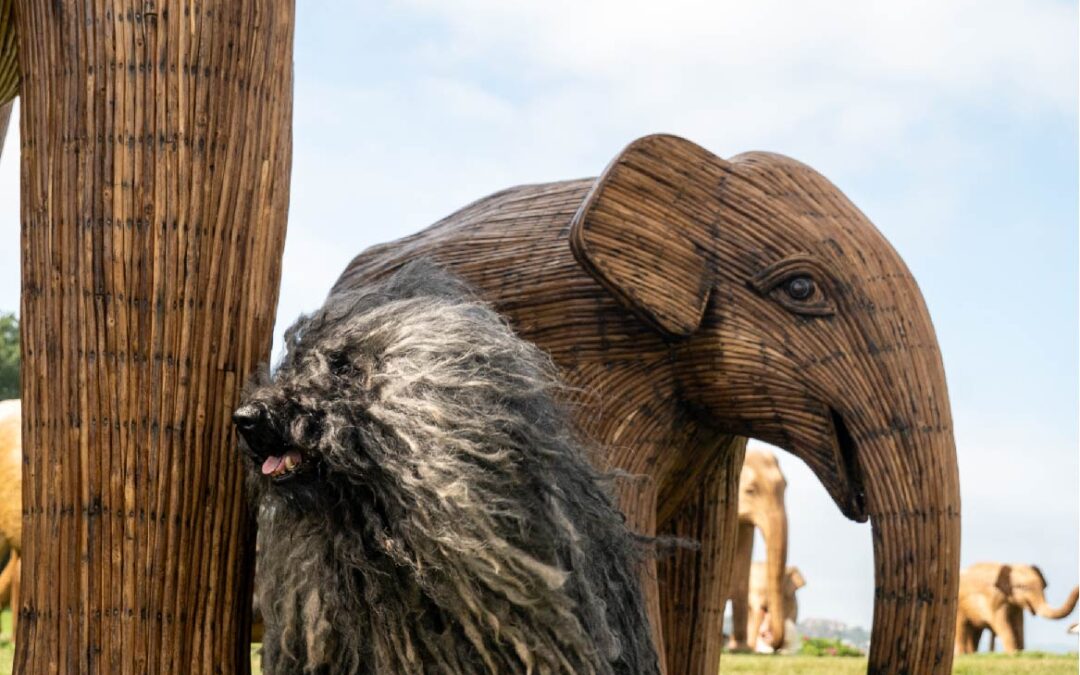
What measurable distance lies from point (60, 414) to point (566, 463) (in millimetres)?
844

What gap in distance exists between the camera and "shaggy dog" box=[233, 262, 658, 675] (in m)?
2.09

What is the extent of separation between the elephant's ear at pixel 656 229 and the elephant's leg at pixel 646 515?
289 mm

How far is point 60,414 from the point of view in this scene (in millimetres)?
2432

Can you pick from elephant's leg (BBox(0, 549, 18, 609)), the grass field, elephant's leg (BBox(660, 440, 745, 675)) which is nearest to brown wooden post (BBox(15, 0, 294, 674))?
elephant's leg (BBox(660, 440, 745, 675))

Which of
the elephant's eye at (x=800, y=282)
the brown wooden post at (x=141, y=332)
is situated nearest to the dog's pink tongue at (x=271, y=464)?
the brown wooden post at (x=141, y=332)

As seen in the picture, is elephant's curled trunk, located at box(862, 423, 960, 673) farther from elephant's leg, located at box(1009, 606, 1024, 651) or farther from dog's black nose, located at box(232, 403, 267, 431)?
elephant's leg, located at box(1009, 606, 1024, 651)

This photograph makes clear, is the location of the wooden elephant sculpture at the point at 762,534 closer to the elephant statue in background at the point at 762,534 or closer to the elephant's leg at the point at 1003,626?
the elephant statue in background at the point at 762,534

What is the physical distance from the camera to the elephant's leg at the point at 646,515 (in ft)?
8.68

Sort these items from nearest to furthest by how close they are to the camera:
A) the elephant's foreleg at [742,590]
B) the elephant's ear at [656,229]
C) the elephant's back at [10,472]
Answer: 1. the elephant's ear at [656,229]
2. the elephant's back at [10,472]
3. the elephant's foreleg at [742,590]

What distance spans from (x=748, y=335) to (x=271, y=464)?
0.92 metres

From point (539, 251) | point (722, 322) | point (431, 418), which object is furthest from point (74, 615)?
point (722, 322)

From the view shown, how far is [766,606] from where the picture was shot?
8.88 metres

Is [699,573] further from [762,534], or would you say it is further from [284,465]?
[762,534]

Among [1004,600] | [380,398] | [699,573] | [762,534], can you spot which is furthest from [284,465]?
[1004,600]
